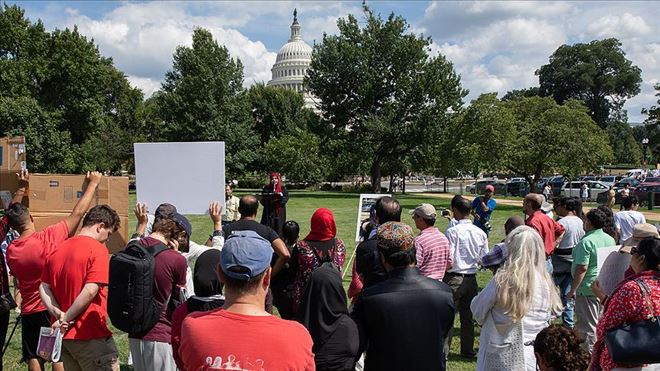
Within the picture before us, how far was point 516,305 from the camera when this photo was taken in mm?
4062

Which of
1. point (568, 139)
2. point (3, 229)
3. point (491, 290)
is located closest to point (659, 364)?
point (491, 290)

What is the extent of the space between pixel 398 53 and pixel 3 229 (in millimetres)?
41720

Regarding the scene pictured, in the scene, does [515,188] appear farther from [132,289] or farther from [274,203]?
[132,289]

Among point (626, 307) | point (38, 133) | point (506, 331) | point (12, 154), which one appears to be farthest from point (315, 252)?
point (38, 133)

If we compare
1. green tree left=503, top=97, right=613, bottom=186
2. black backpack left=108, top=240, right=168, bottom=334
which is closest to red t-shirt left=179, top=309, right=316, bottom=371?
black backpack left=108, top=240, right=168, bottom=334

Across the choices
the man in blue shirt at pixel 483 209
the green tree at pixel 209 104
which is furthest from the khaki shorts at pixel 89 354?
the green tree at pixel 209 104

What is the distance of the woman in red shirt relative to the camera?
3434mm

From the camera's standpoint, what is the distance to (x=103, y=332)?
14.7 feet

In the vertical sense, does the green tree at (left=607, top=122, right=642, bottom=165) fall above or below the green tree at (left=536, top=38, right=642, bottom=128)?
below

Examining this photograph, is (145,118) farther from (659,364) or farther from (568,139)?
(659,364)

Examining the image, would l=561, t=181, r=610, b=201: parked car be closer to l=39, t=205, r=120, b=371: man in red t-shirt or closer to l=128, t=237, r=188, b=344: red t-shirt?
l=128, t=237, r=188, b=344: red t-shirt

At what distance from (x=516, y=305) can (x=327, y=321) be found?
55.2 inches

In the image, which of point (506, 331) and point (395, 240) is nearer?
point (395, 240)

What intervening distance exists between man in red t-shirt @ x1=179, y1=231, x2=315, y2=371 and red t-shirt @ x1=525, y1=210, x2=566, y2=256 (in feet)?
18.1
